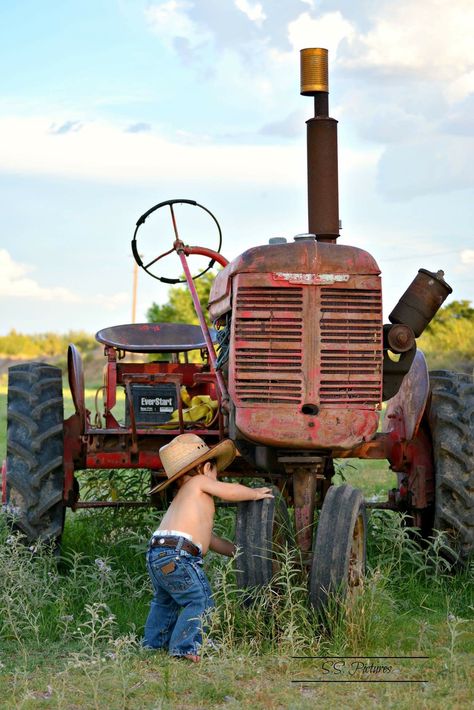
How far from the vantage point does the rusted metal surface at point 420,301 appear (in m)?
6.05

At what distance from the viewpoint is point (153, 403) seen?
7.62 meters

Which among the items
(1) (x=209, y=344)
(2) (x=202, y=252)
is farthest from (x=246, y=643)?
(2) (x=202, y=252)

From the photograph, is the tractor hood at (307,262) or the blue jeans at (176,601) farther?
the tractor hood at (307,262)

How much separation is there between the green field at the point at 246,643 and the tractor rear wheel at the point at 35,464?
0.64 ft

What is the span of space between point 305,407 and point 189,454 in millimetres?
621

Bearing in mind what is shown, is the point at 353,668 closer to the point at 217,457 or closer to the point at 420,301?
the point at 217,457

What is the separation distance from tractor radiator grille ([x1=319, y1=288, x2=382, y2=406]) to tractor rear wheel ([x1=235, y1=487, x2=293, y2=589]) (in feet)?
1.89

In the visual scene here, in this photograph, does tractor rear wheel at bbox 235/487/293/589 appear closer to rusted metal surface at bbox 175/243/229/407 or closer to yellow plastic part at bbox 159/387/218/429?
rusted metal surface at bbox 175/243/229/407

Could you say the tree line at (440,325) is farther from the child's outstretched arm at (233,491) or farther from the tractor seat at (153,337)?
the child's outstretched arm at (233,491)

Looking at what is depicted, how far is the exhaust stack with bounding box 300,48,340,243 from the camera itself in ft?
23.7

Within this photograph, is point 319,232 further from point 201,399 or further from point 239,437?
point 239,437

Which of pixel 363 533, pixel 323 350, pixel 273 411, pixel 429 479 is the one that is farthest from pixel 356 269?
pixel 429 479

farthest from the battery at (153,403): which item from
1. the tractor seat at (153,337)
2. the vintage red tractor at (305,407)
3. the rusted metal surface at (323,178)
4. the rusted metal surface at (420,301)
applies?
the rusted metal surface at (420,301)

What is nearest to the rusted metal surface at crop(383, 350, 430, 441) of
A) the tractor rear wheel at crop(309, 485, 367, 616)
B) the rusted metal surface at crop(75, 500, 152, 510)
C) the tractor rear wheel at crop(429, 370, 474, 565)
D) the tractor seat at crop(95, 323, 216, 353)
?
the tractor rear wheel at crop(429, 370, 474, 565)
